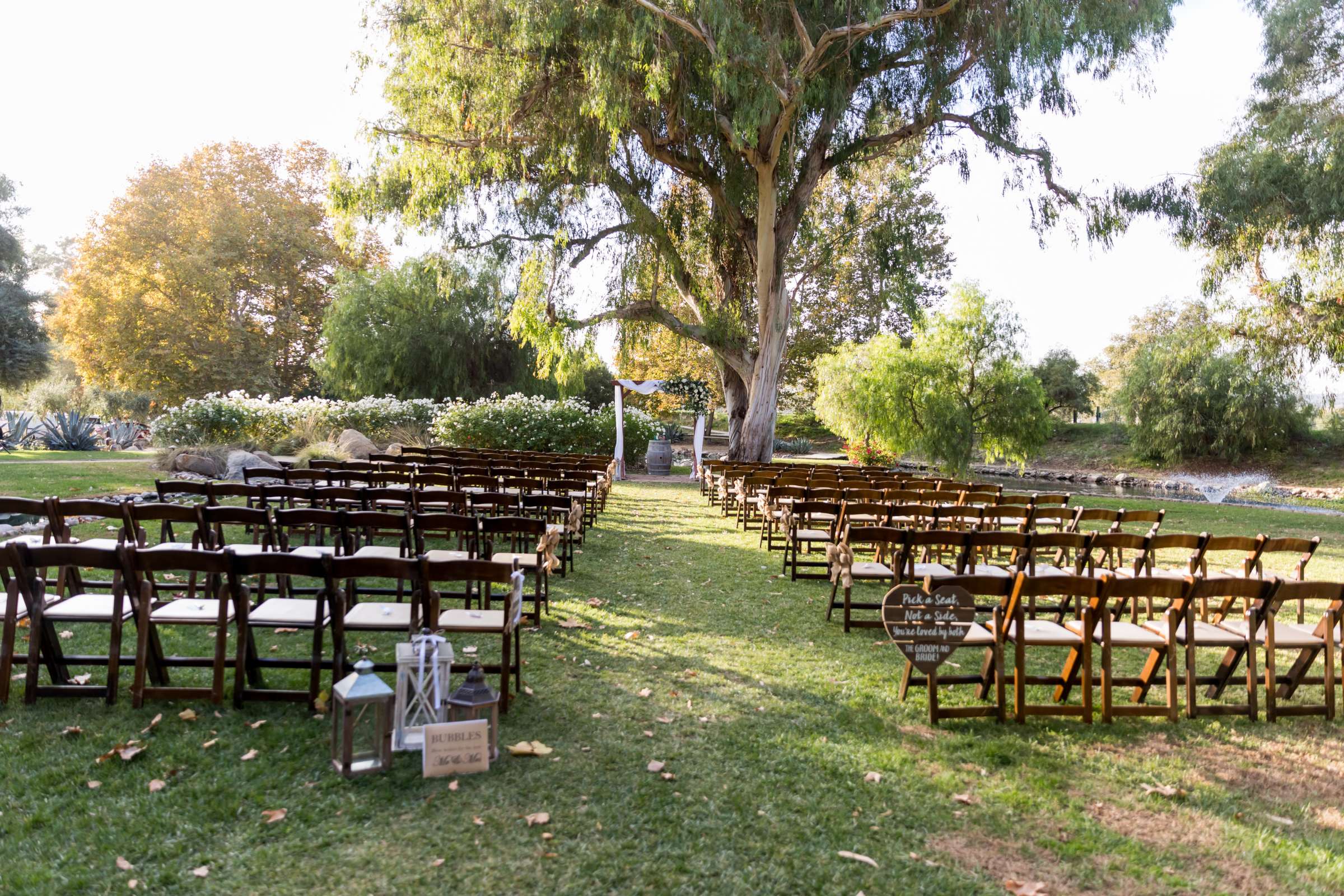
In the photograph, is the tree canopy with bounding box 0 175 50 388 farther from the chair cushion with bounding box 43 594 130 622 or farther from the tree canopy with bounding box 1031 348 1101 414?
the tree canopy with bounding box 1031 348 1101 414

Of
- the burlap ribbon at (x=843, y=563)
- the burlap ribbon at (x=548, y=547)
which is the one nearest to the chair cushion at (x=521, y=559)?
the burlap ribbon at (x=548, y=547)

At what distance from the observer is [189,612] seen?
165 inches

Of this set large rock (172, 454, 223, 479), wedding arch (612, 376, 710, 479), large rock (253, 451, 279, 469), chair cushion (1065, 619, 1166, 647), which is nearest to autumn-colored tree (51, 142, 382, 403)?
wedding arch (612, 376, 710, 479)

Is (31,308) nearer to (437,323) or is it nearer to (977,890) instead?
(437,323)

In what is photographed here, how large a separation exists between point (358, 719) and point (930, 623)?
2.74 metres

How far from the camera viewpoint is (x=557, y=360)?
61.7ft

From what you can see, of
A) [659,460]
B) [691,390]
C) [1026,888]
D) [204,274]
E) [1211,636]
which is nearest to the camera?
[1026,888]

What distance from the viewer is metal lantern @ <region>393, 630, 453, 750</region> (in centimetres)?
353

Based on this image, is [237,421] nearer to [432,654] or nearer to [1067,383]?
[432,654]

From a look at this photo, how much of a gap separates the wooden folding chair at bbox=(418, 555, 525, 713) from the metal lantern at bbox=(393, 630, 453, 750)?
1.29ft

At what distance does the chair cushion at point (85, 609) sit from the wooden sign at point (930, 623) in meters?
3.79

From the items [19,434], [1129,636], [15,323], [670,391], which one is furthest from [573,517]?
[15,323]

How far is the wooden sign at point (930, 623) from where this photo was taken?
4148 mm

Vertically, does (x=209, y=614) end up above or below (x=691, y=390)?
below
